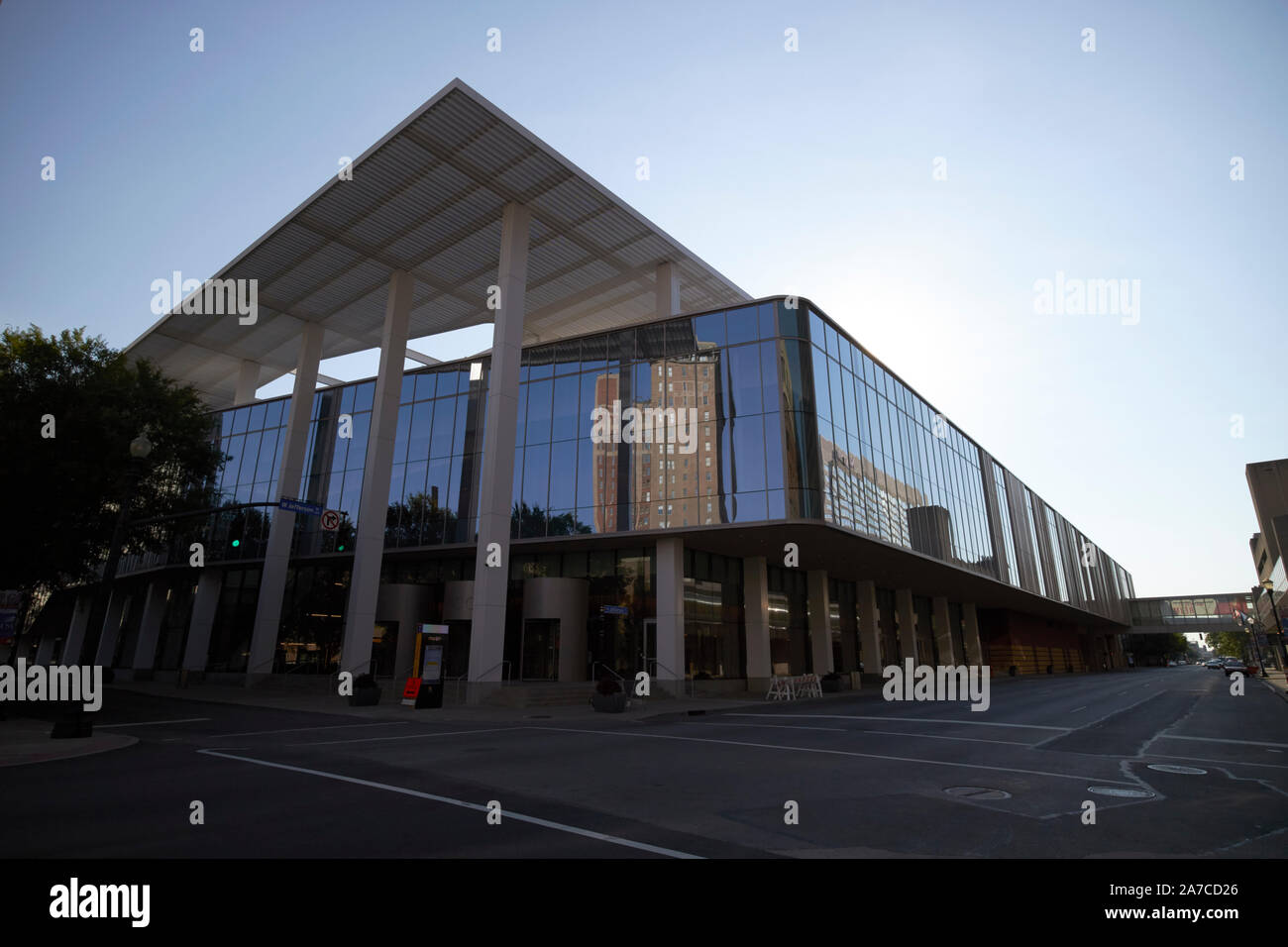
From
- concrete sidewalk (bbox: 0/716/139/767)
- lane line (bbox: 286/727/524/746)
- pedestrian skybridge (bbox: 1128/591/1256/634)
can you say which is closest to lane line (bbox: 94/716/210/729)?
concrete sidewalk (bbox: 0/716/139/767)

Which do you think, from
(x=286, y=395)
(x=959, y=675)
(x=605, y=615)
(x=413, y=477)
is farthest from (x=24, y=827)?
(x=959, y=675)

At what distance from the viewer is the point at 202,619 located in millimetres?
39406

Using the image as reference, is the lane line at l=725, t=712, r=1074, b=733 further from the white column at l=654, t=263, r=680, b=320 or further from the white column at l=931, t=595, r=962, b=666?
the white column at l=931, t=595, r=962, b=666

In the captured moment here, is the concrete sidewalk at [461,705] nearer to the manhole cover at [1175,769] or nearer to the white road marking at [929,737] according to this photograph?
the white road marking at [929,737]

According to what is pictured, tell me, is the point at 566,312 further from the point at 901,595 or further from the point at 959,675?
the point at 959,675

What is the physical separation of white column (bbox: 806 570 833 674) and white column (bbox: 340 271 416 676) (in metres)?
23.2

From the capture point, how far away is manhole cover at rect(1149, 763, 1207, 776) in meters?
10.4

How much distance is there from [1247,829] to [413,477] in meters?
36.1

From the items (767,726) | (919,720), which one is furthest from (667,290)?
(919,720)

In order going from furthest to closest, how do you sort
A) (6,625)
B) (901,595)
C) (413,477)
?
(901,595) → (413,477) → (6,625)

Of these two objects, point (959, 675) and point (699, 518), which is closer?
point (699, 518)

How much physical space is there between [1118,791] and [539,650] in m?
26.1
